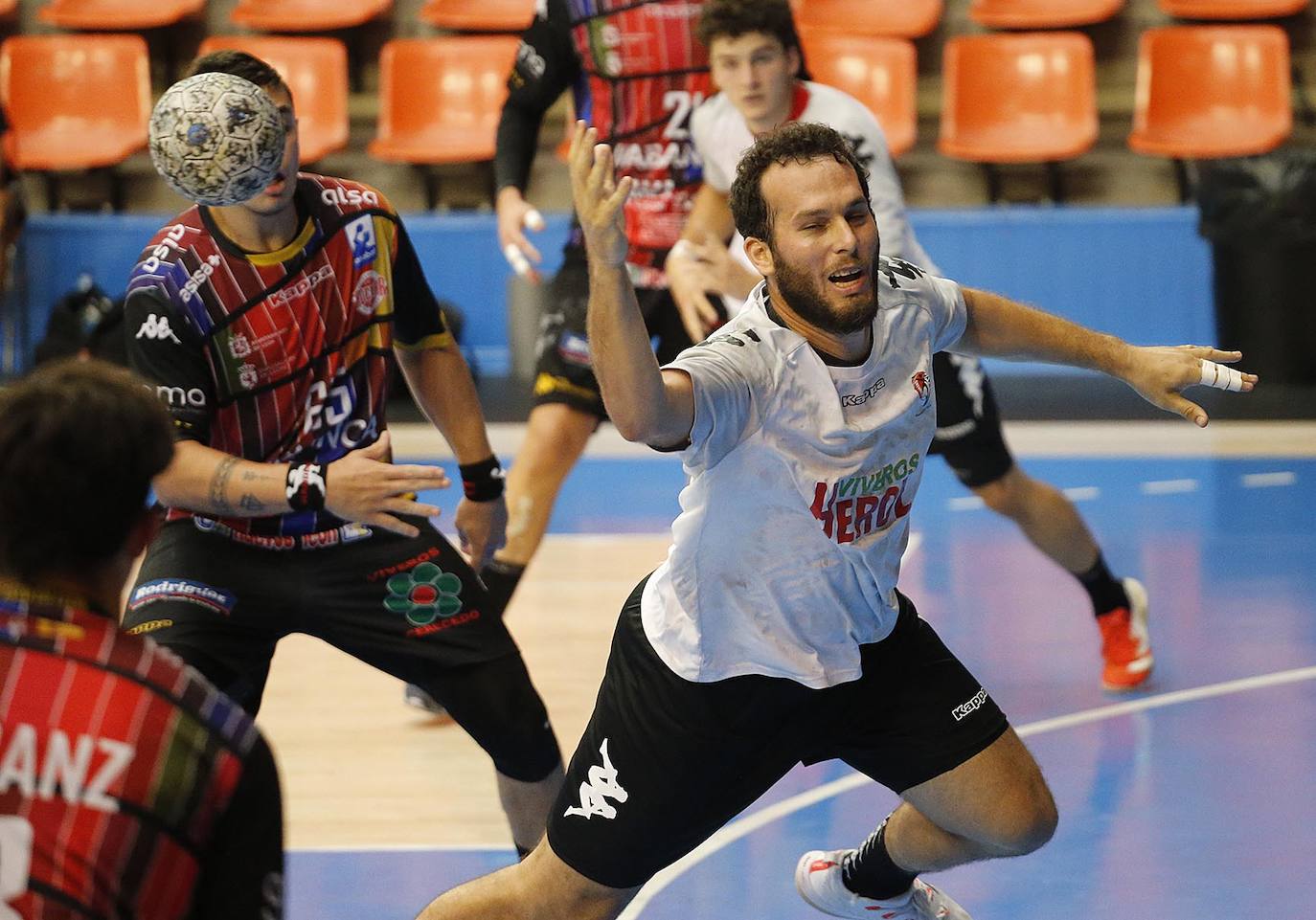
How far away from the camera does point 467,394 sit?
4.32m

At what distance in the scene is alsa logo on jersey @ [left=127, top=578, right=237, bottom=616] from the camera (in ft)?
13.0

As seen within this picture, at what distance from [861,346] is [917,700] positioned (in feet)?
2.28

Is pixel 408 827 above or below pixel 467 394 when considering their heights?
below

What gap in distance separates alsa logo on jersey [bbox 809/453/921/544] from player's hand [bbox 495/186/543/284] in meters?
2.20

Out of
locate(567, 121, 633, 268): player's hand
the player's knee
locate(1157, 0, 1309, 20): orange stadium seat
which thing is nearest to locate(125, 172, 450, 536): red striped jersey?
locate(567, 121, 633, 268): player's hand

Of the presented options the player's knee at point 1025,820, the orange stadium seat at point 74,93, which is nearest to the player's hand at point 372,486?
the player's knee at point 1025,820

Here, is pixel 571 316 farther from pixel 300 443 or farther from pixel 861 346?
pixel 861 346

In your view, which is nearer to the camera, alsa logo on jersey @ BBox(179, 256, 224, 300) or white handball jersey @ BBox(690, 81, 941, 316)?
alsa logo on jersey @ BBox(179, 256, 224, 300)

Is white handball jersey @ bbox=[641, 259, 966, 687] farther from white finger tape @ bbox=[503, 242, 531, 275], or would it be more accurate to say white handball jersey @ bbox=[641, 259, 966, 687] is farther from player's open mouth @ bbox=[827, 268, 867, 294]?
white finger tape @ bbox=[503, 242, 531, 275]

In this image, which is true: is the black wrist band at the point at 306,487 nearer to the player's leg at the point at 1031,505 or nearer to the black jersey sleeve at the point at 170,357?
the black jersey sleeve at the point at 170,357

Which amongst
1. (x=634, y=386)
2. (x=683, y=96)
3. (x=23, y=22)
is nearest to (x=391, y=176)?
(x=23, y=22)

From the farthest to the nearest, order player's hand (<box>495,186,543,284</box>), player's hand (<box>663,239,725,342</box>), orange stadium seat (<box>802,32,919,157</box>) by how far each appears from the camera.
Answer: orange stadium seat (<box>802,32,919,157</box>) < player's hand (<box>495,186,543,284</box>) < player's hand (<box>663,239,725,342</box>)

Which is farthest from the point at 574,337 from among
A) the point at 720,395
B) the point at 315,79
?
the point at 315,79

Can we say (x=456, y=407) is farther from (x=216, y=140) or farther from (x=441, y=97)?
(x=441, y=97)
